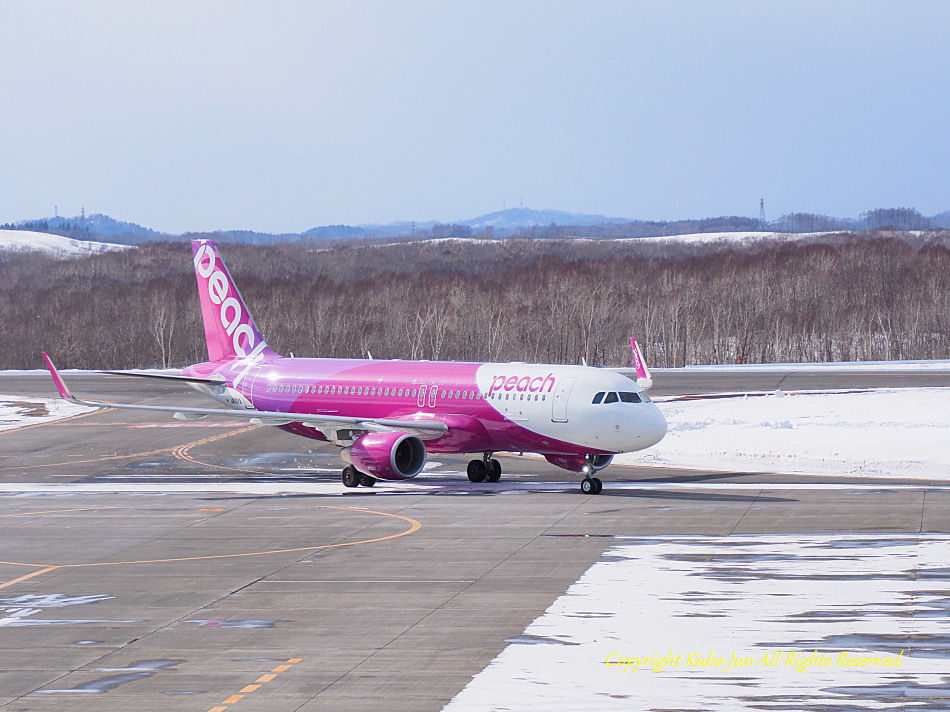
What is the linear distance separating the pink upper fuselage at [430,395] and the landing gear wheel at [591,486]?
93cm

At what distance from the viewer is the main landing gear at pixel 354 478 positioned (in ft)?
137

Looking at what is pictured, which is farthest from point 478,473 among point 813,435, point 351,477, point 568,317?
point 568,317

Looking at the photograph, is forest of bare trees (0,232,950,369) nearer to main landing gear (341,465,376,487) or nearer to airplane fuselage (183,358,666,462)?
airplane fuselage (183,358,666,462)

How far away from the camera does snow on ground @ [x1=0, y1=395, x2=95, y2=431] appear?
6544cm

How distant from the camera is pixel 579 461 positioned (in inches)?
1604

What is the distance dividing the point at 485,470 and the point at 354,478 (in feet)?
15.2

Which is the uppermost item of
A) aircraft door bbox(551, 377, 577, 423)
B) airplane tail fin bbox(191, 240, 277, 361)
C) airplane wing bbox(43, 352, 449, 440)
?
airplane tail fin bbox(191, 240, 277, 361)

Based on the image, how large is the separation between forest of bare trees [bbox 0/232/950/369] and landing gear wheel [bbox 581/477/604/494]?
79940mm

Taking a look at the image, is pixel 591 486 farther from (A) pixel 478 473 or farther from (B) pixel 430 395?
(B) pixel 430 395

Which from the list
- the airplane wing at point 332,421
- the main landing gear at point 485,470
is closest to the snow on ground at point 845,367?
the main landing gear at point 485,470

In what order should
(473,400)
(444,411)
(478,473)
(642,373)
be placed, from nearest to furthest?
(473,400) < (444,411) < (478,473) < (642,373)

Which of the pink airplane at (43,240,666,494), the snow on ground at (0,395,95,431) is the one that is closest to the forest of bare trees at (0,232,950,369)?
the snow on ground at (0,395,95,431)

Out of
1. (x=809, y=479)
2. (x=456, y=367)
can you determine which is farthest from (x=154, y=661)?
(x=809, y=479)

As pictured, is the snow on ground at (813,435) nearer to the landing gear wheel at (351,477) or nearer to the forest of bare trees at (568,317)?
the landing gear wheel at (351,477)
